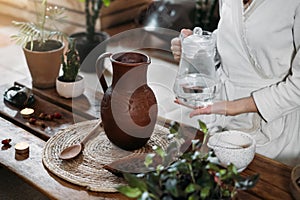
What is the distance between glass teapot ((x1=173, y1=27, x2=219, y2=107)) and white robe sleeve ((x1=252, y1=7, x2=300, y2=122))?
0.60ft

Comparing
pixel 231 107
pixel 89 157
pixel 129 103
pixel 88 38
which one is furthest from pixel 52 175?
pixel 88 38

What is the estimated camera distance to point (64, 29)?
4.28 m

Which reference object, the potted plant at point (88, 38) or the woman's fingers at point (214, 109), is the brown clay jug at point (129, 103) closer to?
the woman's fingers at point (214, 109)

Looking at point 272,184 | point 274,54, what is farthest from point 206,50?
point 272,184

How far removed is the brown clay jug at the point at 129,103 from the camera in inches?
53.5

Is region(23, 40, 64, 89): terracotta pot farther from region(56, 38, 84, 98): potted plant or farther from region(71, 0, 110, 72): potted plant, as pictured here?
region(71, 0, 110, 72): potted plant

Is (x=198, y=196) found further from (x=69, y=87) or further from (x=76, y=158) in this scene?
(x=69, y=87)

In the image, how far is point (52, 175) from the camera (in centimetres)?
133

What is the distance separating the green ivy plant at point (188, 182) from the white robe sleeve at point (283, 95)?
1.67ft

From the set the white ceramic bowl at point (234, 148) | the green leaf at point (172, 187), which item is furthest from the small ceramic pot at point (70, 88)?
the green leaf at point (172, 187)

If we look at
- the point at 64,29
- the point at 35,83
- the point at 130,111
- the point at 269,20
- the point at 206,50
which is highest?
the point at 269,20

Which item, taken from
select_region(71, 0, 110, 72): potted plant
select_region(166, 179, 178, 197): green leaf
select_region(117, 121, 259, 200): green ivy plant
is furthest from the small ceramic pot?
select_region(71, 0, 110, 72): potted plant

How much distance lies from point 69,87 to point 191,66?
0.49m

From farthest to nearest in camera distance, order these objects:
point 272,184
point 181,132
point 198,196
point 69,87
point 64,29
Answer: point 64,29 → point 69,87 → point 181,132 → point 272,184 → point 198,196
